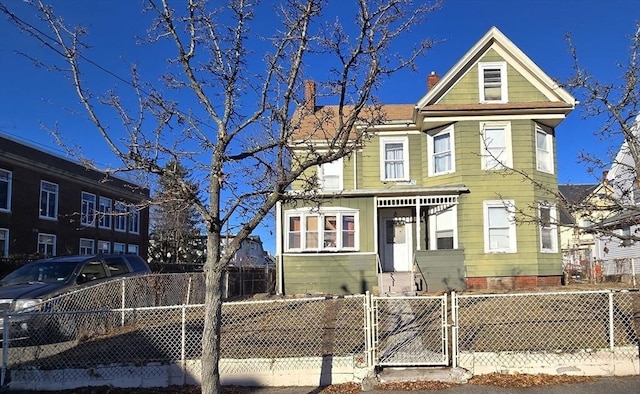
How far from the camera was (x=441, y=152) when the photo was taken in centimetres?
1755

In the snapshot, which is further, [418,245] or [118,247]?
[118,247]

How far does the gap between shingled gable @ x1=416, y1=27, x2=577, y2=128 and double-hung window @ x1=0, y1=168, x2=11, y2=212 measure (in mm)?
19254

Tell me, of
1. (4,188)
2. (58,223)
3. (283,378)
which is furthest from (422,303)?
(58,223)

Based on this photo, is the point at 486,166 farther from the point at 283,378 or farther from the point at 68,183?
the point at 68,183

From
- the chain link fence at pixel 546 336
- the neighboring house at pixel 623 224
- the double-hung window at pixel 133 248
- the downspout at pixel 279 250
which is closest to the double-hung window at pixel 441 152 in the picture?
the neighboring house at pixel 623 224

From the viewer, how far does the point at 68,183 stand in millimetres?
28844

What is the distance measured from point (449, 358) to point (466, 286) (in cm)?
933

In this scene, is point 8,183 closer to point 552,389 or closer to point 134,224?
point 134,224

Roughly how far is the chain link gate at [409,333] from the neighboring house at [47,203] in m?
13.5

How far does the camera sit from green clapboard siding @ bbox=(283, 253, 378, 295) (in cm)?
1664

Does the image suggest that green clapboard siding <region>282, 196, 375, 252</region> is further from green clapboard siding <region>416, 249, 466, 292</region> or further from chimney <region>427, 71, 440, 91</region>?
chimney <region>427, 71, 440, 91</region>

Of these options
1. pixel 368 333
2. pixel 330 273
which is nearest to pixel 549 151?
pixel 330 273

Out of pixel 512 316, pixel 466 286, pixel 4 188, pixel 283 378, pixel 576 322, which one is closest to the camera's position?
pixel 283 378

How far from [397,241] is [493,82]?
634cm
